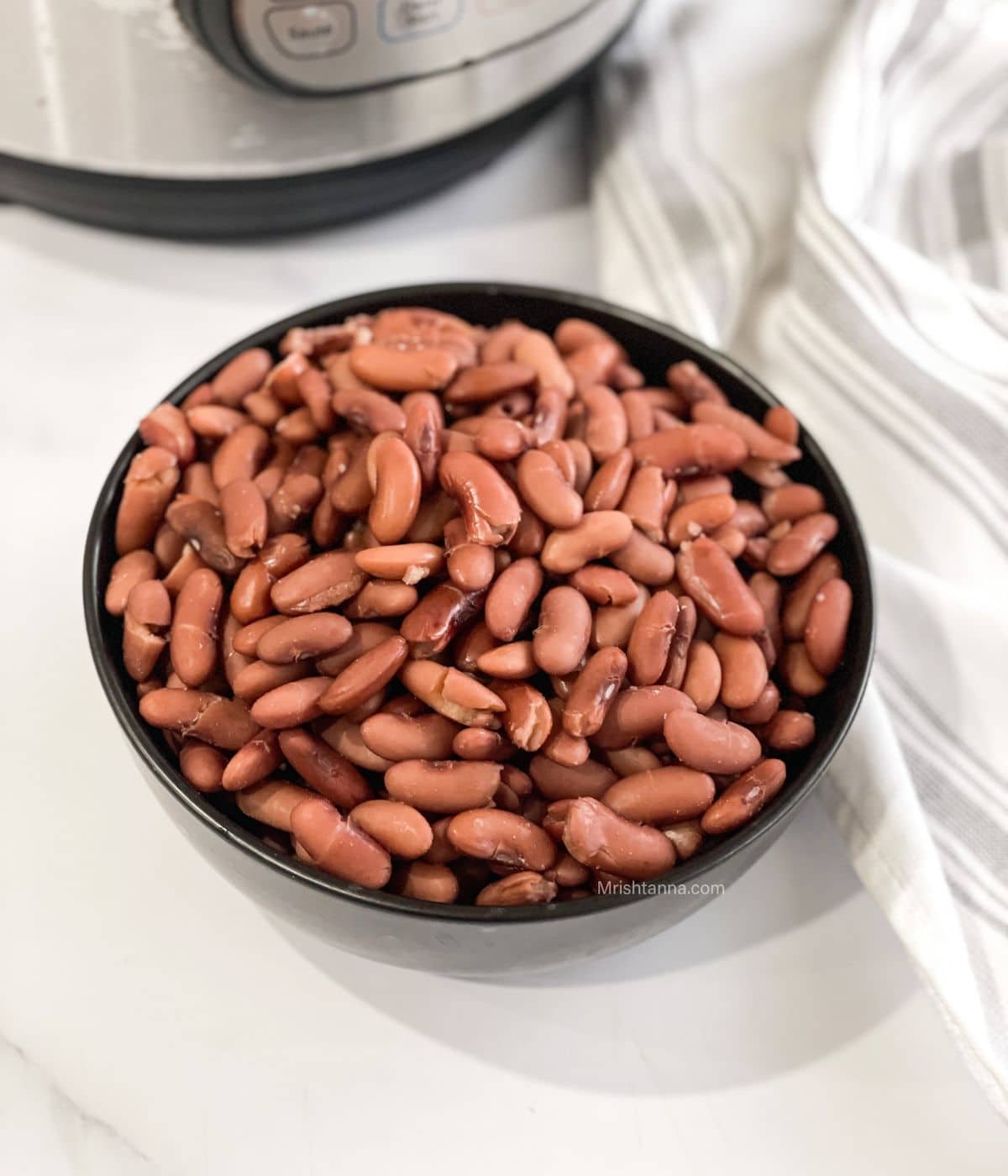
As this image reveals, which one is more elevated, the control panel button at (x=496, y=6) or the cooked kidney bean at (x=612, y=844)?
the control panel button at (x=496, y=6)

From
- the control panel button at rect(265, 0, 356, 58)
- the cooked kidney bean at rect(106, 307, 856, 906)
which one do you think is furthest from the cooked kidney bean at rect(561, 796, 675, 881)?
the control panel button at rect(265, 0, 356, 58)

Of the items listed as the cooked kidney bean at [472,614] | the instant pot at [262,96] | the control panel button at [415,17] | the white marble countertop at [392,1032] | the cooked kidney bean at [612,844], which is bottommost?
the white marble countertop at [392,1032]

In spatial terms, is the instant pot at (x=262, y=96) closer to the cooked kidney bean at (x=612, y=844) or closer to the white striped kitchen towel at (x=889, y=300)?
the white striped kitchen towel at (x=889, y=300)

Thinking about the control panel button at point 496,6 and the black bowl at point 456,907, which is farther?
the control panel button at point 496,6

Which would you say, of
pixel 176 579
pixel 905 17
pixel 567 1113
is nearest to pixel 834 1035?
pixel 567 1113

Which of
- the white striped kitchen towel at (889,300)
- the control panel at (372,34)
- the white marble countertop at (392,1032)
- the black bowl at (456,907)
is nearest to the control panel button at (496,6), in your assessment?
the control panel at (372,34)

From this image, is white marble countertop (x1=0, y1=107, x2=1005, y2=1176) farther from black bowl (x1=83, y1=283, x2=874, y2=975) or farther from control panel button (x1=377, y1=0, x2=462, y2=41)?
control panel button (x1=377, y1=0, x2=462, y2=41)
